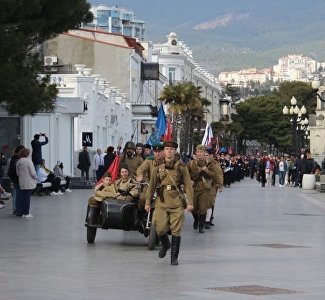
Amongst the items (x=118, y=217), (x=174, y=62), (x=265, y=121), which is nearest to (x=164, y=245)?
(x=118, y=217)

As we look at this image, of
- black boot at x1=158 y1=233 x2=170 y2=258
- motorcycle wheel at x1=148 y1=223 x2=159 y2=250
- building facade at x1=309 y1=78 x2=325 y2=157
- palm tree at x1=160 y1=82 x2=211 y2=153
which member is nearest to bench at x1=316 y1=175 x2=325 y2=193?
motorcycle wheel at x1=148 y1=223 x2=159 y2=250

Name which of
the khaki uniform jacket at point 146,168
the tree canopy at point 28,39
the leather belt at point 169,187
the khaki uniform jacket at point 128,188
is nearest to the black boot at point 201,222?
the khaki uniform jacket at point 128,188

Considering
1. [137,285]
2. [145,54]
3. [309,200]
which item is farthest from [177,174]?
[145,54]

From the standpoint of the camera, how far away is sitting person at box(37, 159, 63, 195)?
38.2 m

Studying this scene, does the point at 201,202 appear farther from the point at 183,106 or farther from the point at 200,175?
the point at 183,106

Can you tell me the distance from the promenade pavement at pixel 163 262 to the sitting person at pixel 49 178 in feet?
34.7

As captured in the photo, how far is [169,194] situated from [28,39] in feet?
49.3

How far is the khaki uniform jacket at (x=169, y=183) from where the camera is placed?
17.0m

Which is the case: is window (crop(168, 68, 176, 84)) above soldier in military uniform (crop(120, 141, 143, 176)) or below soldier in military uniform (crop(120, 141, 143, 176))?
above

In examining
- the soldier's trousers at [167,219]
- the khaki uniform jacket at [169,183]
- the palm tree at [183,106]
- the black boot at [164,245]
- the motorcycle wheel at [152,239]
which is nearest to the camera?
the soldier's trousers at [167,219]

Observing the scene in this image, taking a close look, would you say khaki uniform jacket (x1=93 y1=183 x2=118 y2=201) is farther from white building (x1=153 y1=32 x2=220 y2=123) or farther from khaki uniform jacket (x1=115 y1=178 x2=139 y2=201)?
white building (x1=153 y1=32 x2=220 y2=123)

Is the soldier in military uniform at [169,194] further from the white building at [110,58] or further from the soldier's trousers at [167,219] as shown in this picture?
the white building at [110,58]

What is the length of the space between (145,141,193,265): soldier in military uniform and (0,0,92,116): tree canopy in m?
11.2

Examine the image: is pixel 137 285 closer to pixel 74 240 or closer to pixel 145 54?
pixel 74 240
